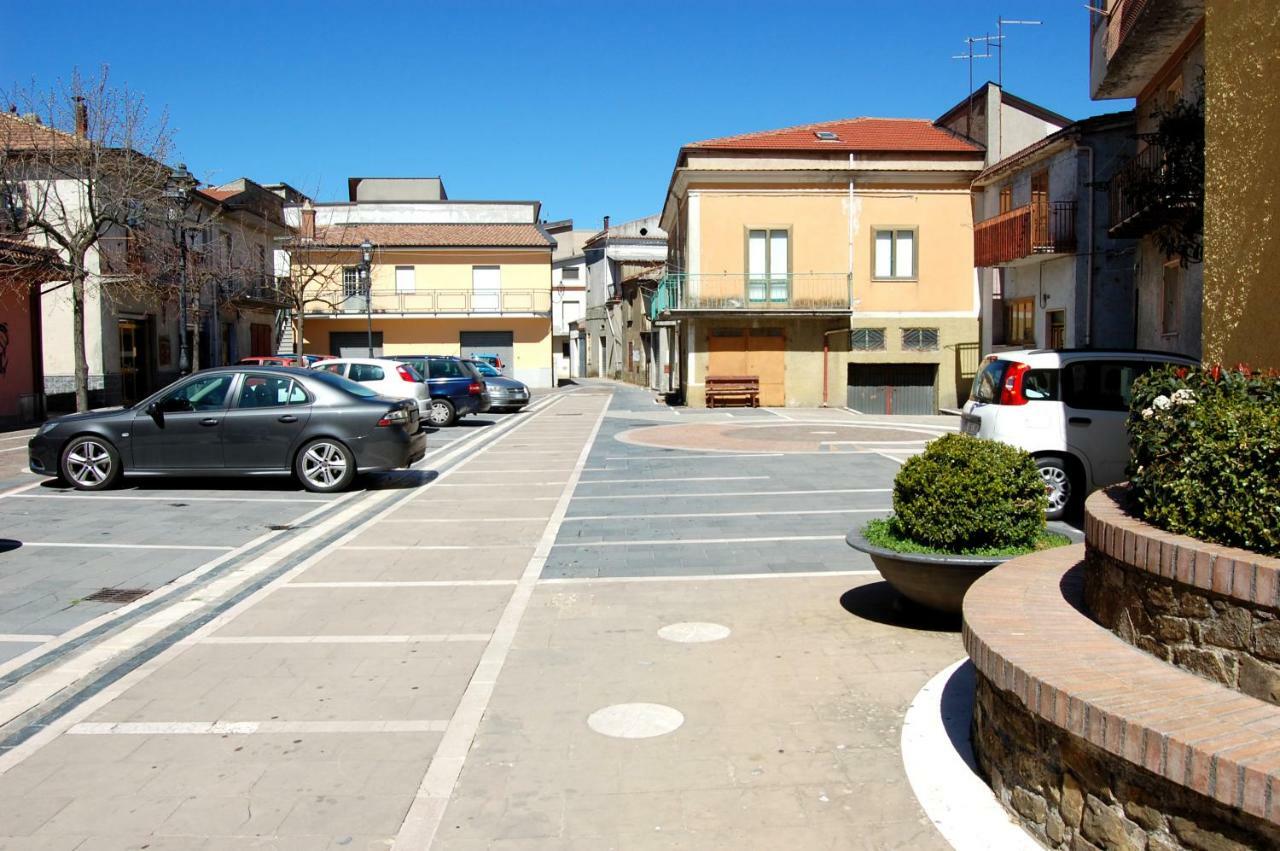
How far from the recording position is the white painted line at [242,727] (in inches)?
197

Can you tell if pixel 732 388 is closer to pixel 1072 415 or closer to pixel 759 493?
pixel 759 493

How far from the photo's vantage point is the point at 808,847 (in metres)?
3.78

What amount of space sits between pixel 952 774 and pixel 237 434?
35.4 feet

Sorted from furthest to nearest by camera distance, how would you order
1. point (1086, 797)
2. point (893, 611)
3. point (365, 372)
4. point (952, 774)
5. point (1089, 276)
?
point (1089, 276)
point (365, 372)
point (893, 611)
point (952, 774)
point (1086, 797)

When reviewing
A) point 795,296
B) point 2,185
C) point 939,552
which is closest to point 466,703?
point 939,552

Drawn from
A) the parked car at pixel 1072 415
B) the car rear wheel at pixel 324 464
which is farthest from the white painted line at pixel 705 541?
the car rear wheel at pixel 324 464

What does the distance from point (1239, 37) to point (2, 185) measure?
72.2ft

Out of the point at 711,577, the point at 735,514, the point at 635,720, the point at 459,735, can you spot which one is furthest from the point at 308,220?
the point at 635,720

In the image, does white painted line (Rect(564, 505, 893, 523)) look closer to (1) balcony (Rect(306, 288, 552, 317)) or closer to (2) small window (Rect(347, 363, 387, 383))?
(2) small window (Rect(347, 363, 387, 383))

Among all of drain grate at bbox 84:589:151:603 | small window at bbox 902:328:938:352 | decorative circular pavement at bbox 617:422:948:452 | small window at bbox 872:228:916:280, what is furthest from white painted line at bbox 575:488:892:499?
small window at bbox 872:228:916:280

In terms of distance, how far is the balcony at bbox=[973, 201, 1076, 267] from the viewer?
23.1 meters

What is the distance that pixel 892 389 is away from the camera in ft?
108

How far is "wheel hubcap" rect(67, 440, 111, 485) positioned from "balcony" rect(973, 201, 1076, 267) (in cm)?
1911

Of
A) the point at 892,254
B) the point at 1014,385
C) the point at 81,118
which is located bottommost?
the point at 1014,385
